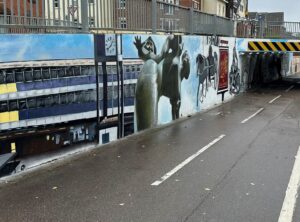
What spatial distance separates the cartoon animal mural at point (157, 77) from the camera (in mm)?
11188

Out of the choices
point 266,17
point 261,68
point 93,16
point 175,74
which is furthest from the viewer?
point 266,17

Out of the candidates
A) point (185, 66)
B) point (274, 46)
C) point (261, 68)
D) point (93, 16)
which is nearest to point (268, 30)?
point (274, 46)

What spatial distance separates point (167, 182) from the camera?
6.79 meters

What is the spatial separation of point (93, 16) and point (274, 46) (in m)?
16.2

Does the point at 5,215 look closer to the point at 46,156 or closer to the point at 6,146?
the point at 6,146

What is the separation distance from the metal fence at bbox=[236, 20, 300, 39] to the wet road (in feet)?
45.9

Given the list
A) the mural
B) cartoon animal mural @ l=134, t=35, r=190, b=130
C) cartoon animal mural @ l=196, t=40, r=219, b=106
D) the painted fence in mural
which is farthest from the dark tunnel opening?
cartoon animal mural @ l=134, t=35, r=190, b=130

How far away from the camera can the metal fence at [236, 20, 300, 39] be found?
24.0m

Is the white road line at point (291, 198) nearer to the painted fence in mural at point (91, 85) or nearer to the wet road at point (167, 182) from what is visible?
the wet road at point (167, 182)

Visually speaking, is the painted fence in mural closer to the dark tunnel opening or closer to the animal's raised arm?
the animal's raised arm

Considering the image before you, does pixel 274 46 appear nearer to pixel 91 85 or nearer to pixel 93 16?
pixel 93 16

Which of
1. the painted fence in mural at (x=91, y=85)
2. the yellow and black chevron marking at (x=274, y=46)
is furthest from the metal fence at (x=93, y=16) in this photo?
the yellow and black chevron marking at (x=274, y=46)

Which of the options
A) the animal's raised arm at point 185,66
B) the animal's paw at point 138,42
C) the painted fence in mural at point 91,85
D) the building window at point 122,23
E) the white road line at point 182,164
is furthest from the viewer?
the animal's raised arm at point 185,66

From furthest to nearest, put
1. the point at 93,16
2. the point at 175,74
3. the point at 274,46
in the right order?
the point at 274,46 < the point at 175,74 < the point at 93,16
